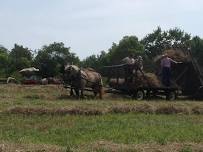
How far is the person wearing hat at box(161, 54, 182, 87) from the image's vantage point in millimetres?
30312

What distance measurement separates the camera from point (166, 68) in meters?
30.5

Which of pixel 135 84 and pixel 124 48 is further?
pixel 124 48

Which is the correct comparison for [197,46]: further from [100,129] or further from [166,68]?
[100,129]

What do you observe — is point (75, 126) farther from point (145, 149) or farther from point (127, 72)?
point (127, 72)

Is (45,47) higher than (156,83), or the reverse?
(45,47)

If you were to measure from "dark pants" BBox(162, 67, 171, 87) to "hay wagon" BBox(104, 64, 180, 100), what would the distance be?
28 cm

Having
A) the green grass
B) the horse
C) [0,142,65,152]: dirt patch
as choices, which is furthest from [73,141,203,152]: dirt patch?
the horse

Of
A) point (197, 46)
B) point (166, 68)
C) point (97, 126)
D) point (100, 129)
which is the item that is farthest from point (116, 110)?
point (197, 46)

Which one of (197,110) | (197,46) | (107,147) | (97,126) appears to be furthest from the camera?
(197,46)

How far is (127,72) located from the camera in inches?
1170

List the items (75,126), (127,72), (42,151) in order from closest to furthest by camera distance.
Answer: (42,151) → (75,126) → (127,72)

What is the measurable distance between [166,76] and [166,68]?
2.08ft

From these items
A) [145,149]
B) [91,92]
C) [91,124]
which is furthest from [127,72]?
[145,149]

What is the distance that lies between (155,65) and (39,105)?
1089 cm
